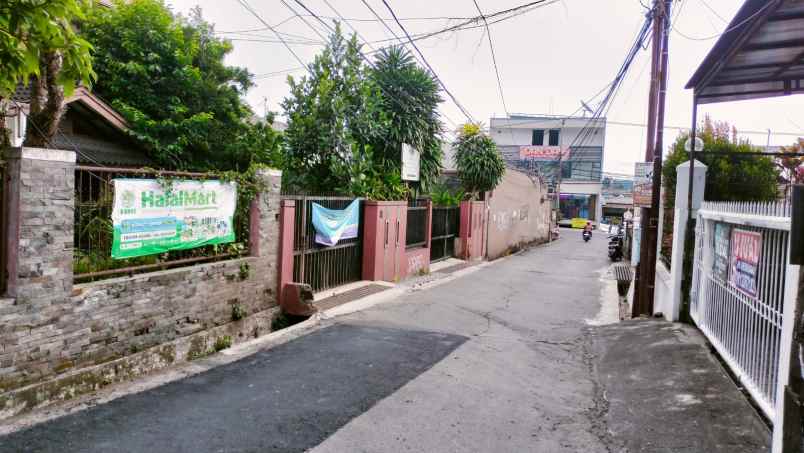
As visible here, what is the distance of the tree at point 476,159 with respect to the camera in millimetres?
22078

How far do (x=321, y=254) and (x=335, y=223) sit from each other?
714 mm

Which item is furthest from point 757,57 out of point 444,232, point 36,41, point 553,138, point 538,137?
point 538,137

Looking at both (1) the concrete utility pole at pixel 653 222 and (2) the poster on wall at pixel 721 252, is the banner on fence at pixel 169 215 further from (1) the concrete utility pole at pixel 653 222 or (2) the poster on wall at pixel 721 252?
(1) the concrete utility pole at pixel 653 222

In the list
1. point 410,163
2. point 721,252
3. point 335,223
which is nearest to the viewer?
point 721,252

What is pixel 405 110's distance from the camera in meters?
16.9

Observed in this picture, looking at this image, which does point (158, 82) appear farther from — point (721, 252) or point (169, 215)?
point (721, 252)

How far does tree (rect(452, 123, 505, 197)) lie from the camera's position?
22078mm

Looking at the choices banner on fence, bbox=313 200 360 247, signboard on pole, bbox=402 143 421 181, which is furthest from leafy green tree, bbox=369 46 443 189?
banner on fence, bbox=313 200 360 247

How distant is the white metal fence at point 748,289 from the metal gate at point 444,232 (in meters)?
11.8

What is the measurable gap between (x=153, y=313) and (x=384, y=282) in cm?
726

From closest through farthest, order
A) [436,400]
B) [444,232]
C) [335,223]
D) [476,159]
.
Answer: [436,400] → [335,223] → [444,232] → [476,159]

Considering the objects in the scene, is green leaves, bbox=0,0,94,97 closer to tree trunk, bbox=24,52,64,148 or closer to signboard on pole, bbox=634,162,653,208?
tree trunk, bbox=24,52,64,148

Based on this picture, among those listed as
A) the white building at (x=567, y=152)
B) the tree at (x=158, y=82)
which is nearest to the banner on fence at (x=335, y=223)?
the tree at (x=158, y=82)

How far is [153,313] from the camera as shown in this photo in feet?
23.1
